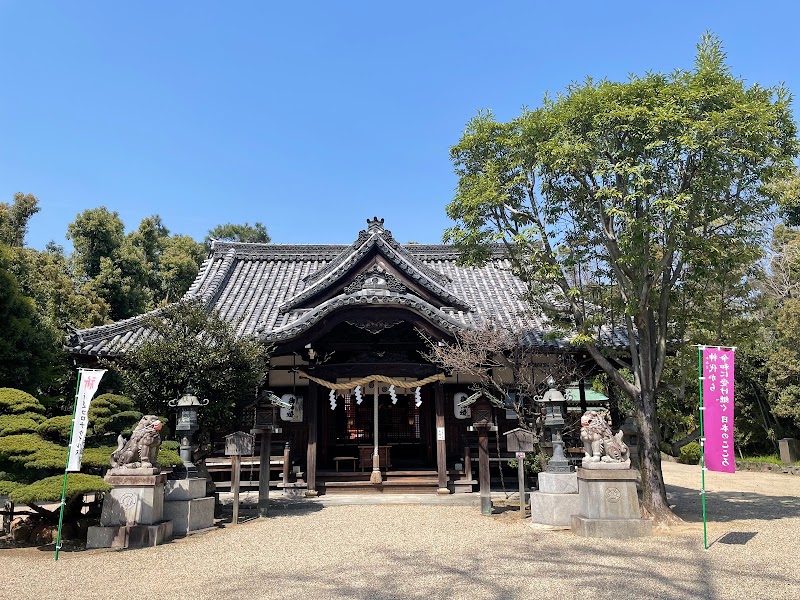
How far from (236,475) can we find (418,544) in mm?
4492

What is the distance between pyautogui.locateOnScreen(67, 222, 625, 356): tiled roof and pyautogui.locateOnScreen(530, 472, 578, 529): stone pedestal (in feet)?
10.4

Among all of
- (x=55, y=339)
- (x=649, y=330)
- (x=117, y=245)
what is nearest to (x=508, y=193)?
(x=649, y=330)

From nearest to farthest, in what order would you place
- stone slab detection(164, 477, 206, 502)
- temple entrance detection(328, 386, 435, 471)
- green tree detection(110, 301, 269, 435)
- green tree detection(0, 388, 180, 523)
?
green tree detection(0, 388, 180, 523)
stone slab detection(164, 477, 206, 502)
green tree detection(110, 301, 269, 435)
temple entrance detection(328, 386, 435, 471)

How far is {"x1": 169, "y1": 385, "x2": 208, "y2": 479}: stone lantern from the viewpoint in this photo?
386 inches

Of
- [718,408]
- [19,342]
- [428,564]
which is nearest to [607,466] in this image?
[718,408]

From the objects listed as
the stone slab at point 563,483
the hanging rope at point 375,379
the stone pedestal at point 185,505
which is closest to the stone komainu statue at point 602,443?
the stone slab at point 563,483

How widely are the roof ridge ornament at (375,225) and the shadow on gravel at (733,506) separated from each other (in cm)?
1122

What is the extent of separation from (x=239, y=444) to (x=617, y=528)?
699 cm

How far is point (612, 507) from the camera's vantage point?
8711 millimetres

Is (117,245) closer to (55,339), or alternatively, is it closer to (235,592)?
(55,339)

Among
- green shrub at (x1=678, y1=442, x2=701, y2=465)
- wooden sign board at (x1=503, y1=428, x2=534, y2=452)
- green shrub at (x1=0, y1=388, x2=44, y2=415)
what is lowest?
green shrub at (x1=678, y1=442, x2=701, y2=465)

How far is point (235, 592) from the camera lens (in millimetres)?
6000

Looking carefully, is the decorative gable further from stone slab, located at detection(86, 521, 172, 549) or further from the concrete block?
stone slab, located at detection(86, 521, 172, 549)

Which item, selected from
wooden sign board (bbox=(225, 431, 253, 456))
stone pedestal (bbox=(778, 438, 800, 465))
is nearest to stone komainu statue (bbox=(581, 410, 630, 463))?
wooden sign board (bbox=(225, 431, 253, 456))
